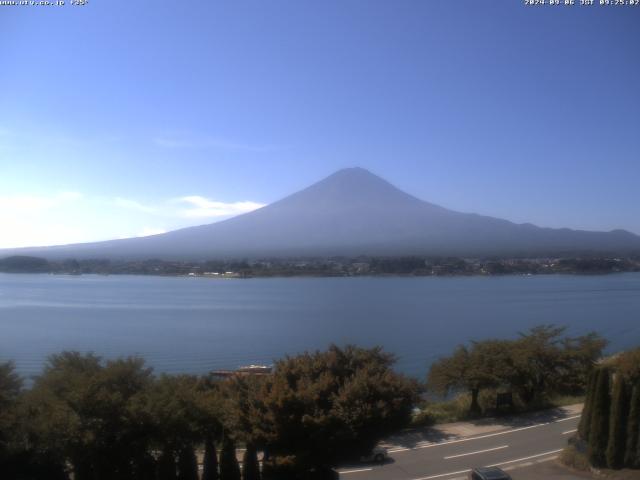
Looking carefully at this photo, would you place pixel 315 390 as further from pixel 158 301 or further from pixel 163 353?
pixel 158 301

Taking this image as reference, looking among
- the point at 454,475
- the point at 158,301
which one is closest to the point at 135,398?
the point at 454,475

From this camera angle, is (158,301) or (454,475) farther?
(158,301)

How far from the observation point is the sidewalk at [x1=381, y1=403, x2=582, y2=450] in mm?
7937

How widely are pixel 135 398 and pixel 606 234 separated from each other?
121m

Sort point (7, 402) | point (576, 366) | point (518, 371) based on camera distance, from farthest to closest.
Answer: point (576, 366), point (518, 371), point (7, 402)

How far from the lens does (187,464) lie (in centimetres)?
563

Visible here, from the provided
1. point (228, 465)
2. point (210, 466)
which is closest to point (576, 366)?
point (228, 465)

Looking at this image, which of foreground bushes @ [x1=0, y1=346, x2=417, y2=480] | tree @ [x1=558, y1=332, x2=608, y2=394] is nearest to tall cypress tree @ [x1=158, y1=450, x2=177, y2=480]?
foreground bushes @ [x1=0, y1=346, x2=417, y2=480]

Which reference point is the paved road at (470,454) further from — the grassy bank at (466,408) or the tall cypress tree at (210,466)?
the tall cypress tree at (210,466)

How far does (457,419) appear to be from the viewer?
9125mm

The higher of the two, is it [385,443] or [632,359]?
[632,359]

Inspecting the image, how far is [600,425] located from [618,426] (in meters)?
0.17

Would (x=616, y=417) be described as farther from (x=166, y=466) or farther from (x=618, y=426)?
(x=166, y=466)

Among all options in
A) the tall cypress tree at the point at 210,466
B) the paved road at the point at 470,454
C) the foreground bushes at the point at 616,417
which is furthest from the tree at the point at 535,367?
the tall cypress tree at the point at 210,466
